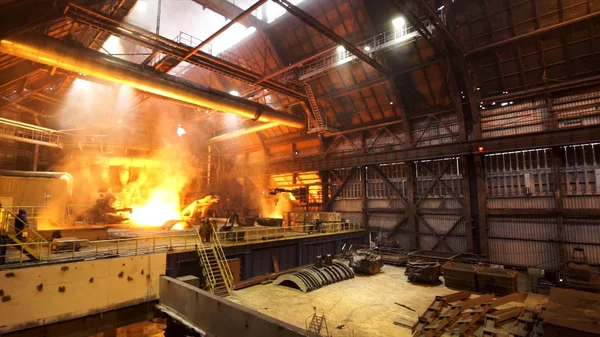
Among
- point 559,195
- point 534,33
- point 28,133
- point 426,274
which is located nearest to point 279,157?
point 426,274

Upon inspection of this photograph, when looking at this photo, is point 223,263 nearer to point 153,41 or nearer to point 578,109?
point 153,41

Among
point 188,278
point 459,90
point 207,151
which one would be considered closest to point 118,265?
point 188,278

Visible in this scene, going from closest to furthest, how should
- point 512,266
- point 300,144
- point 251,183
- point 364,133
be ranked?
point 512,266, point 364,133, point 300,144, point 251,183

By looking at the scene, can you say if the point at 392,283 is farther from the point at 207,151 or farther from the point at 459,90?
the point at 207,151

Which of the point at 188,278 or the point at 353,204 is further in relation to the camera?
the point at 353,204

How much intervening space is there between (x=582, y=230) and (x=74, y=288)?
2229cm

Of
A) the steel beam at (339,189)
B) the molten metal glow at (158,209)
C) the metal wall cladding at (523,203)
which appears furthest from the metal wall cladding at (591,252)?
the molten metal glow at (158,209)

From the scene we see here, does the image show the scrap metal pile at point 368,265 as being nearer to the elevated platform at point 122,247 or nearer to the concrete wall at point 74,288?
the elevated platform at point 122,247

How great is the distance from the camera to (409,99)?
20109mm

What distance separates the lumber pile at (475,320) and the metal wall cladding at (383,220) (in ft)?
36.6

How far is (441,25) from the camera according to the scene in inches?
555

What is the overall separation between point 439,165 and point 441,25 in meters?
8.85

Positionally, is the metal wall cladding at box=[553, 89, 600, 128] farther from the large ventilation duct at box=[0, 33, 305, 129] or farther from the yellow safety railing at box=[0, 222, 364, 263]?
the large ventilation duct at box=[0, 33, 305, 129]

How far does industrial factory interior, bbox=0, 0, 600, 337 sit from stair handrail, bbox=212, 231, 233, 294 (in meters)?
Answer: 0.14
